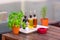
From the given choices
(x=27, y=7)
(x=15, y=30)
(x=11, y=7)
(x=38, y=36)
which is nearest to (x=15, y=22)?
(x=15, y=30)

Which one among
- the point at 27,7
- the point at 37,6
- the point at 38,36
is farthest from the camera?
the point at 37,6

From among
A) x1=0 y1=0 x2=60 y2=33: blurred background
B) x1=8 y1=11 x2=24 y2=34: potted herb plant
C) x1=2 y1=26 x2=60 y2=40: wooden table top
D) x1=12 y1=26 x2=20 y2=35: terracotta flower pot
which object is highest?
x1=0 y1=0 x2=60 y2=33: blurred background

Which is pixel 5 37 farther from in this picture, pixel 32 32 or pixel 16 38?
pixel 32 32

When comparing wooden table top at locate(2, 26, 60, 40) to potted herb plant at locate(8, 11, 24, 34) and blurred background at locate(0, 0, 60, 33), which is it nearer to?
potted herb plant at locate(8, 11, 24, 34)

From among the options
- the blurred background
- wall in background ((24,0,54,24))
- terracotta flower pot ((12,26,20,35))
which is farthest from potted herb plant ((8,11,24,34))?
wall in background ((24,0,54,24))

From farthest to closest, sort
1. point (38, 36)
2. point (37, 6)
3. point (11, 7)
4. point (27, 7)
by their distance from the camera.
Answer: point (37, 6) → point (27, 7) → point (11, 7) → point (38, 36)

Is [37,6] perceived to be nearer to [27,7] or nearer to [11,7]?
[27,7]

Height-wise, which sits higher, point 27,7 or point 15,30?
point 27,7

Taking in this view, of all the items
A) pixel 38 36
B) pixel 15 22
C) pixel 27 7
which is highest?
pixel 27 7

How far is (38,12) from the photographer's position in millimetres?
2756

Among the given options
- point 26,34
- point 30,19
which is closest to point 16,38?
point 26,34

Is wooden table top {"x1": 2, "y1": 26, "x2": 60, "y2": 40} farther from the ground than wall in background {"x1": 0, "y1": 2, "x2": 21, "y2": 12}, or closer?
closer

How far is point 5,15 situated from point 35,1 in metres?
0.59

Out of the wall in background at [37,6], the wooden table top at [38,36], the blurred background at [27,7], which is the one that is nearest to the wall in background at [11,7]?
the blurred background at [27,7]
